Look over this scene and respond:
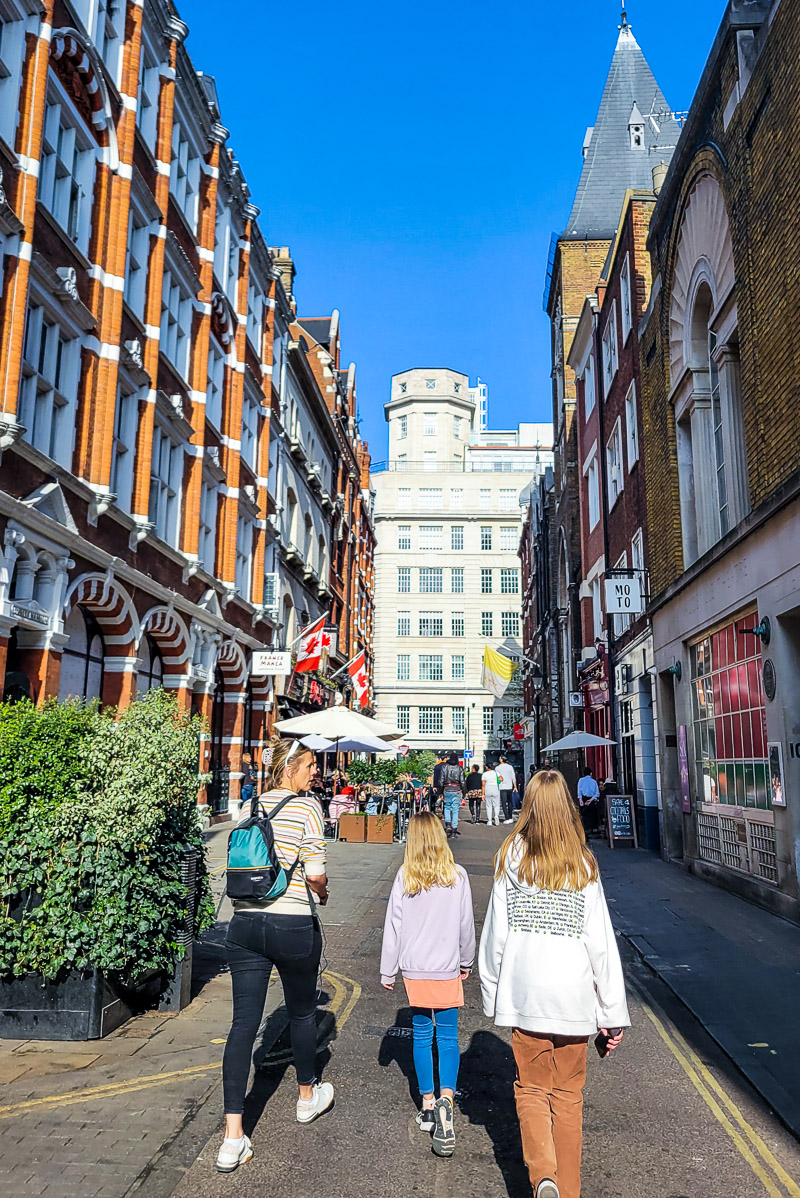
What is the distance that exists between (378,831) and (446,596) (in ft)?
172

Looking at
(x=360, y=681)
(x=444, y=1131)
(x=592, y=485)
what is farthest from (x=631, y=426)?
(x=444, y=1131)

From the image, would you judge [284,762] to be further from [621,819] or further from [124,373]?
[621,819]

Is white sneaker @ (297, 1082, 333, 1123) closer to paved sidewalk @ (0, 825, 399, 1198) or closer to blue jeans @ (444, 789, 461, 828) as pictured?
paved sidewalk @ (0, 825, 399, 1198)

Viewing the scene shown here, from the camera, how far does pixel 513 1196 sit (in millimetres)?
3992

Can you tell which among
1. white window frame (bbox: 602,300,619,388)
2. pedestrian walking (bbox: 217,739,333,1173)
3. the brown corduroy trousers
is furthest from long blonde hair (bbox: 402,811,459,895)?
white window frame (bbox: 602,300,619,388)

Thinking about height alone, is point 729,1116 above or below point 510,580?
below

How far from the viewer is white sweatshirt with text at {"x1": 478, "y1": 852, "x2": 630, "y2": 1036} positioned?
3.71 meters

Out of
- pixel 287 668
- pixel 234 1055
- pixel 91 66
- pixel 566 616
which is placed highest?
pixel 91 66

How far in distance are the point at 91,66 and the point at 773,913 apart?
16.9m

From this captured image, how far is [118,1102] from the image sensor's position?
490 cm

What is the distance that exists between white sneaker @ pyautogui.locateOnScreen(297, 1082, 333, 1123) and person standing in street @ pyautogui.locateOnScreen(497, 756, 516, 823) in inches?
857

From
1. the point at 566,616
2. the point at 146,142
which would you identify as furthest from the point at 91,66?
the point at 566,616

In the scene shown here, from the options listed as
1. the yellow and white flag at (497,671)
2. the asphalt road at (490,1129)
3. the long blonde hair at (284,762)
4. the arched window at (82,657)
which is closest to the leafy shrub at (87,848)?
the asphalt road at (490,1129)

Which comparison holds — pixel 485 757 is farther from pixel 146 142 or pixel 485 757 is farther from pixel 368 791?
pixel 146 142
